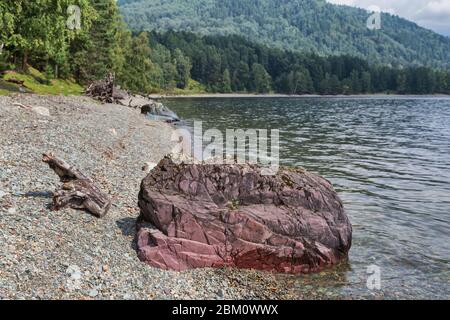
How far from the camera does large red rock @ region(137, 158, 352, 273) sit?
15.5m

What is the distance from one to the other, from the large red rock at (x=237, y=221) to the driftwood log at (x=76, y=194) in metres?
1.92

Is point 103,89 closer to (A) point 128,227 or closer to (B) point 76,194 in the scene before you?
(B) point 76,194

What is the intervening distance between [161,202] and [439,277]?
450 inches

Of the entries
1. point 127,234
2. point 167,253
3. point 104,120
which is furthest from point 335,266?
point 104,120

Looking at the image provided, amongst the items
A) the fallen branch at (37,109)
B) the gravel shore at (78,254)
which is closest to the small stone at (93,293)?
the gravel shore at (78,254)

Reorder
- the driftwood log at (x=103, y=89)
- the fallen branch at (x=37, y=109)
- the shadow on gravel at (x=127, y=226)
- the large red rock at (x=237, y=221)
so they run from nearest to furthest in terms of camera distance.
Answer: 1. the large red rock at (x=237, y=221)
2. the shadow on gravel at (x=127, y=226)
3. the fallen branch at (x=37, y=109)
4. the driftwood log at (x=103, y=89)

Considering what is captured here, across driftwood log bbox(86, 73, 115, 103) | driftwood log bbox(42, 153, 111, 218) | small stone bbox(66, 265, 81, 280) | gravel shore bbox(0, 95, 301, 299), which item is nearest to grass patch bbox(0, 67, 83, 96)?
driftwood log bbox(86, 73, 115, 103)

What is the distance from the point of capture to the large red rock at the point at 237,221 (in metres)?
15.5

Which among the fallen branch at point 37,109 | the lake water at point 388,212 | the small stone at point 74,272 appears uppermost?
the fallen branch at point 37,109

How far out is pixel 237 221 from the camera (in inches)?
628

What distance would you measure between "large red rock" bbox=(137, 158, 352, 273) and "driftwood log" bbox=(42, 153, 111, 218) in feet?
6.31

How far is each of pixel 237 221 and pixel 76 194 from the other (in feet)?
21.6

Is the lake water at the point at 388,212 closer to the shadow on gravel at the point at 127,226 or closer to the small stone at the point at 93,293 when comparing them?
the shadow on gravel at the point at 127,226
